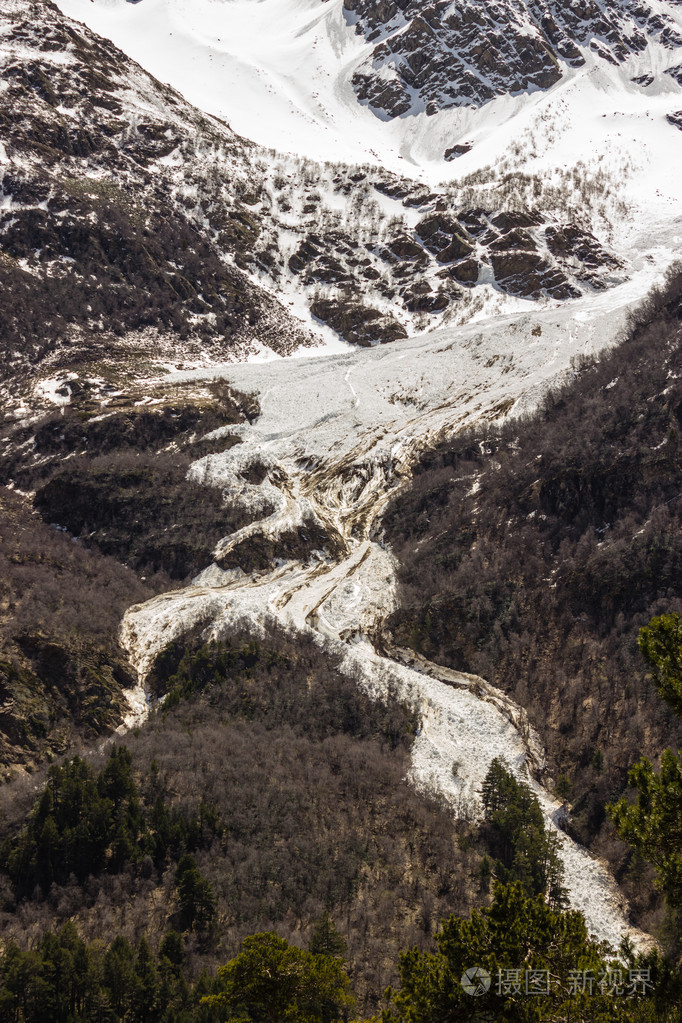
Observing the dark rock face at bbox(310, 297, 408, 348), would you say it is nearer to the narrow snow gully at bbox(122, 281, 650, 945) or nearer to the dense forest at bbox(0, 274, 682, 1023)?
the narrow snow gully at bbox(122, 281, 650, 945)

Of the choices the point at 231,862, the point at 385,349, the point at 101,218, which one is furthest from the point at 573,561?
the point at 101,218

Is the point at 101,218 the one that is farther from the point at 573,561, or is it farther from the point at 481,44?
the point at 481,44

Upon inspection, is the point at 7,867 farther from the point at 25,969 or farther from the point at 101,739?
the point at 101,739

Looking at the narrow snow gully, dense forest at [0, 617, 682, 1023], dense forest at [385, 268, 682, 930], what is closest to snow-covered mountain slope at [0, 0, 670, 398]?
the narrow snow gully

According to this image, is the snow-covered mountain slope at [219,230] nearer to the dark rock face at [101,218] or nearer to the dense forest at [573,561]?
the dark rock face at [101,218]

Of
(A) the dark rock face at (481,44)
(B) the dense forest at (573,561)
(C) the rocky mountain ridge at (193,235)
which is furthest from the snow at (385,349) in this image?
(A) the dark rock face at (481,44)
